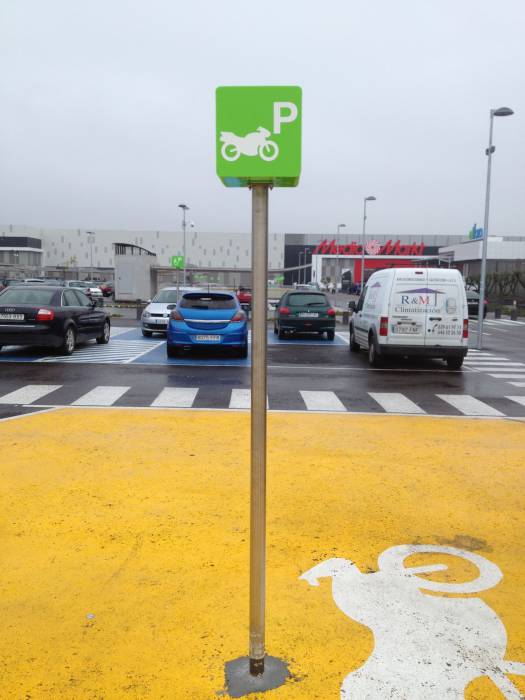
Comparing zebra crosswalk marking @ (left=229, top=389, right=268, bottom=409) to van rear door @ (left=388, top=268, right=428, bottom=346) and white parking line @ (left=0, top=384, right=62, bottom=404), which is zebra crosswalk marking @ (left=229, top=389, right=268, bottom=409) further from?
van rear door @ (left=388, top=268, right=428, bottom=346)

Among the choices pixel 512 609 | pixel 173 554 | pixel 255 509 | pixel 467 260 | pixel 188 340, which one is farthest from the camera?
→ pixel 467 260

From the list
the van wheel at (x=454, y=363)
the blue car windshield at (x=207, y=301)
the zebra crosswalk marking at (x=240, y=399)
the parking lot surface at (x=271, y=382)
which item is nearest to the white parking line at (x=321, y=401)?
the parking lot surface at (x=271, y=382)

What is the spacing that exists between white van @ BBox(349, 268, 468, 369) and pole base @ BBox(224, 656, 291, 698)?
10443 millimetres

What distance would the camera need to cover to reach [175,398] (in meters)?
9.77

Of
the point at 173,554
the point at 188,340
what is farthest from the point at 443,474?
the point at 188,340

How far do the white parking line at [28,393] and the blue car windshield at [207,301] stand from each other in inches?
169

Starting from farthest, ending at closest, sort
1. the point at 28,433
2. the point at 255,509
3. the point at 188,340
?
1. the point at 188,340
2. the point at 28,433
3. the point at 255,509

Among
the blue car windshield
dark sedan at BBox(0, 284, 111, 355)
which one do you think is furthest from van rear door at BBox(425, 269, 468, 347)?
dark sedan at BBox(0, 284, 111, 355)

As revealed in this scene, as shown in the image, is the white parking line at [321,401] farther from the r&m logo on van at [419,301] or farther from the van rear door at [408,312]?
the r&m logo on van at [419,301]

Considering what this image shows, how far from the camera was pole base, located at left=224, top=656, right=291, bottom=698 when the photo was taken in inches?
109

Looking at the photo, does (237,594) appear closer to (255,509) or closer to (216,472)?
(255,509)

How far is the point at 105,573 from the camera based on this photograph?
3.86m

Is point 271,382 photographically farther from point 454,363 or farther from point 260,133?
point 260,133

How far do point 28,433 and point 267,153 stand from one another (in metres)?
5.77
